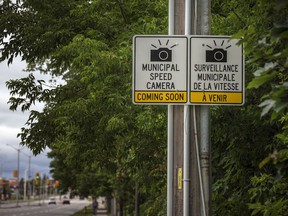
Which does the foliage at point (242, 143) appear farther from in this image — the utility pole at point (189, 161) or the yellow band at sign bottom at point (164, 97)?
the yellow band at sign bottom at point (164, 97)

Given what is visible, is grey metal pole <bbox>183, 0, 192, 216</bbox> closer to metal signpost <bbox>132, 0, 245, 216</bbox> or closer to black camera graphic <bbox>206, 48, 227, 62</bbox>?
metal signpost <bbox>132, 0, 245, 216</bbox>

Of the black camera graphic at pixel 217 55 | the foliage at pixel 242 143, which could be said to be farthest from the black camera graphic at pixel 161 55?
the foliage at pixel 242 143

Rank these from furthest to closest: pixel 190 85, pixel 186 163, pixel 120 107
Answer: pixel 120 107
pixel 190 85
pixel 186 163

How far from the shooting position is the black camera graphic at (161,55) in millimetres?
5391

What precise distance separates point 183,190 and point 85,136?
656cm

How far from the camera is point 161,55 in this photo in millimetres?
5395

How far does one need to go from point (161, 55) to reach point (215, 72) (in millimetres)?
491

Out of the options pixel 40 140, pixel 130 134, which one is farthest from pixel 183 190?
pixel 40 140

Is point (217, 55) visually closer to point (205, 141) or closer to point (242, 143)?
point (205, 141)

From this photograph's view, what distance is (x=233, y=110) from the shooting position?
882 cm

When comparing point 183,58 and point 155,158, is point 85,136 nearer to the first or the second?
point 155,158

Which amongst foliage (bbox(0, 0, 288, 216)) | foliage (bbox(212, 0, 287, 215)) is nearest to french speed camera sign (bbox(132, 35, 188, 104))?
foliage (bbox(0, 0, 288, 216))

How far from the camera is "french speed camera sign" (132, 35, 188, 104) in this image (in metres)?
5.38

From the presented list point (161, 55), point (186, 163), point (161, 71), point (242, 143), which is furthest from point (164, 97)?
point (242, 143)
